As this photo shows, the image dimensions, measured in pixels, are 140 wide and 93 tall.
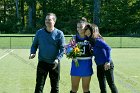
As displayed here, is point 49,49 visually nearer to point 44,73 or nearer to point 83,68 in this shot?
point 44,73

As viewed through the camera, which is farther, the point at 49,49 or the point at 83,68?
the point at 49,49

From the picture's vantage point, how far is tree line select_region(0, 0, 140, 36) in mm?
58062

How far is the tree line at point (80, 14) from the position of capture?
58062mm

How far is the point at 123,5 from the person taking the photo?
59.0m

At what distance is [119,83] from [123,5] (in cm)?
4662

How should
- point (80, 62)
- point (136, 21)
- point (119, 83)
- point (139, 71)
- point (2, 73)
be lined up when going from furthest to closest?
1. point (136, 21)
2. point (139, 71)
3. point (2, 73)
4. point (119, 83)
5. point (80, 62)

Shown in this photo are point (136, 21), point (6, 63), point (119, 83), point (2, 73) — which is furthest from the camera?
point (136, 21)

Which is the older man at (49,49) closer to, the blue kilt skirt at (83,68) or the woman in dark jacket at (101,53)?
the blue kilt skirt at (83,68)

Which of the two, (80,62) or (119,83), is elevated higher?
(80,62)

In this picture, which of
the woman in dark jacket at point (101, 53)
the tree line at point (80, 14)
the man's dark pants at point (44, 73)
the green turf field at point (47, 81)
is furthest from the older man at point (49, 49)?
the tree line at point (80, 14)

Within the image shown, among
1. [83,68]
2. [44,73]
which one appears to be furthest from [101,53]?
[44,73]

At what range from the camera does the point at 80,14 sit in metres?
66.2

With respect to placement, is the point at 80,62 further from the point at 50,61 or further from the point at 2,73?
the point at 2,73

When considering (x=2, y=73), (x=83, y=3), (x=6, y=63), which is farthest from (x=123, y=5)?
(x=2, y=73)
